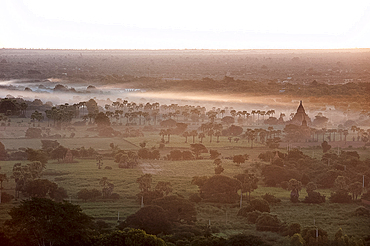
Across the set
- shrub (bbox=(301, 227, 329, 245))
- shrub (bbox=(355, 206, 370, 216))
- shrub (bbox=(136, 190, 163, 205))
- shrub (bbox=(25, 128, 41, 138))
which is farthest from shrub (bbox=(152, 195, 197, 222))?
shrub (bbox=(25, 128, 41, 138))

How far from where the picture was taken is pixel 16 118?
271 ft

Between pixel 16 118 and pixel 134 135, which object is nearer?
pixel 134 135

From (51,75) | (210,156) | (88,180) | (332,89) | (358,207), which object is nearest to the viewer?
(358,207)

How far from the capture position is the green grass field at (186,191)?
109ft

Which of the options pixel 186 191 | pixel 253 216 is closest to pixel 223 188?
pixel 186 191

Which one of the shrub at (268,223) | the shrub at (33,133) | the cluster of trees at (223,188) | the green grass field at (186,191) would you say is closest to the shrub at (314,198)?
the green grass field at (186,191)

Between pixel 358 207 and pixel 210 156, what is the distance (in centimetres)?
2141

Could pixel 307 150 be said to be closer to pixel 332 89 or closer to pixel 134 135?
pixel 134 135

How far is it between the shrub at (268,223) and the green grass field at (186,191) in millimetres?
594

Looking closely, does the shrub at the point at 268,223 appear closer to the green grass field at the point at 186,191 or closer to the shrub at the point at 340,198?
the green grass field at the point at 186,191

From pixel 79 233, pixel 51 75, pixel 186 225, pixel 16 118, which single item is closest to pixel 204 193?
pixel 186 225

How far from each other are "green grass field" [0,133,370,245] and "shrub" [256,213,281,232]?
0.59 m

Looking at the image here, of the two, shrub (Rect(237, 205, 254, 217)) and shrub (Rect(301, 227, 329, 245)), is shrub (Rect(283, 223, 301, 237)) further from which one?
shrub (Rect(237, 205, 254, 217))

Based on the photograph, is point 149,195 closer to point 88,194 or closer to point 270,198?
point 88,194
